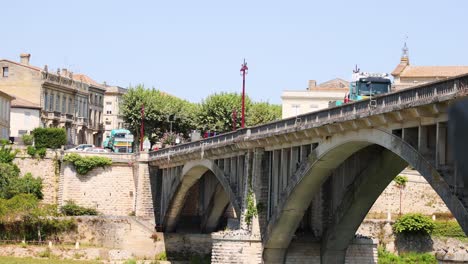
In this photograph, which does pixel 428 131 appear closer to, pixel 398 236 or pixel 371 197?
pixel 371 197

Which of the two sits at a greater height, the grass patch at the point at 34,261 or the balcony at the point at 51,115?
the balcony at the point at 51,115

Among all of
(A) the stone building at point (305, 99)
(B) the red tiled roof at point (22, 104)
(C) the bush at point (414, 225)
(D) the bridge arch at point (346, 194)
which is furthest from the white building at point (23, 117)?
(D) the bridge arch at point (346, 194)

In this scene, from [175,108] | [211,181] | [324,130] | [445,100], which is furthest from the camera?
[175,108]

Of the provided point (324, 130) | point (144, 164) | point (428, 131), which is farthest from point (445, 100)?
point (144, 164)

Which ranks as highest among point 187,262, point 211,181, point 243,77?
point 243,77

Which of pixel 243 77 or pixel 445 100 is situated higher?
pixel 243 77

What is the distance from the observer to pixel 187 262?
80812 mm

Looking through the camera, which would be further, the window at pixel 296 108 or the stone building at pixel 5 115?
the window at pixel 296 108

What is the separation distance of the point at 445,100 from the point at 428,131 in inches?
98.4

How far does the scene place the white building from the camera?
A: 114375 millimetres

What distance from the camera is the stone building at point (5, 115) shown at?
343 ft

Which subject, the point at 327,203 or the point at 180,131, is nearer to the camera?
the point at 327,203

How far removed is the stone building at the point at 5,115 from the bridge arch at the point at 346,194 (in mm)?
51942

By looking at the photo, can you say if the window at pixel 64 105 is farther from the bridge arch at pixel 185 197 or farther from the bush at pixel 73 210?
the bridge arch at pixel 185 197
